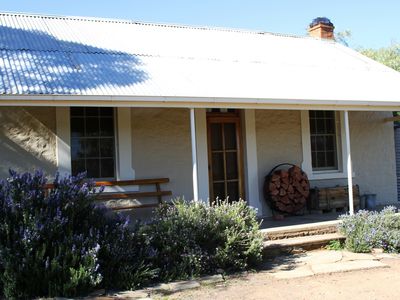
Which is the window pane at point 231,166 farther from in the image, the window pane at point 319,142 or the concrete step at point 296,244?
the concrete step at point 296,244

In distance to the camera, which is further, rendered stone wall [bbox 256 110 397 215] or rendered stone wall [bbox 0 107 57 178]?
rendered stone wall [bbox 256 110 397 215]

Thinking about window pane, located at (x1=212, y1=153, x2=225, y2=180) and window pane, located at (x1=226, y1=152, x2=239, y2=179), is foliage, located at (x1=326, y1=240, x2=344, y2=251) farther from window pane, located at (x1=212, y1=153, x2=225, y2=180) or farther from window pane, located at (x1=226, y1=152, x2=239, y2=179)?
window pane, located at (x1=212, y1=153, x2=225, y2=180)

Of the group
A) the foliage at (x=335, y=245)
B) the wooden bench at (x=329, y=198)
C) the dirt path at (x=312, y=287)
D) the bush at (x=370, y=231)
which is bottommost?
the dirt path at (x=312, y=287)

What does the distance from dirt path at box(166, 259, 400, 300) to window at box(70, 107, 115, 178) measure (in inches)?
142

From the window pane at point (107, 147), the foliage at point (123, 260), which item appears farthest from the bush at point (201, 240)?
the window pane at point (107, 147)

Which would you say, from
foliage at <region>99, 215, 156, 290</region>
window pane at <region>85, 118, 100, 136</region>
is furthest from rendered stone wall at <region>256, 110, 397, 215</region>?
foliage at <region>99, 215, 156, 290</region>

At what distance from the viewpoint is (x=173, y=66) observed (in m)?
9.55

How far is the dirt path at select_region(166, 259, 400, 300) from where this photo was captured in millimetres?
5832

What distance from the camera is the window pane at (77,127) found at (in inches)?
349

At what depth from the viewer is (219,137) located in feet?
33.6

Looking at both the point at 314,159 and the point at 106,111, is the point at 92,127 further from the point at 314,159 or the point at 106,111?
the point at 314,159

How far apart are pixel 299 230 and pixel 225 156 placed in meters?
2.50

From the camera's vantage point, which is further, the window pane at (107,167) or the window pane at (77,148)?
the window pane at (107,167)

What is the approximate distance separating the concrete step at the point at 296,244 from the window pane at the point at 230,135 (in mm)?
2710
